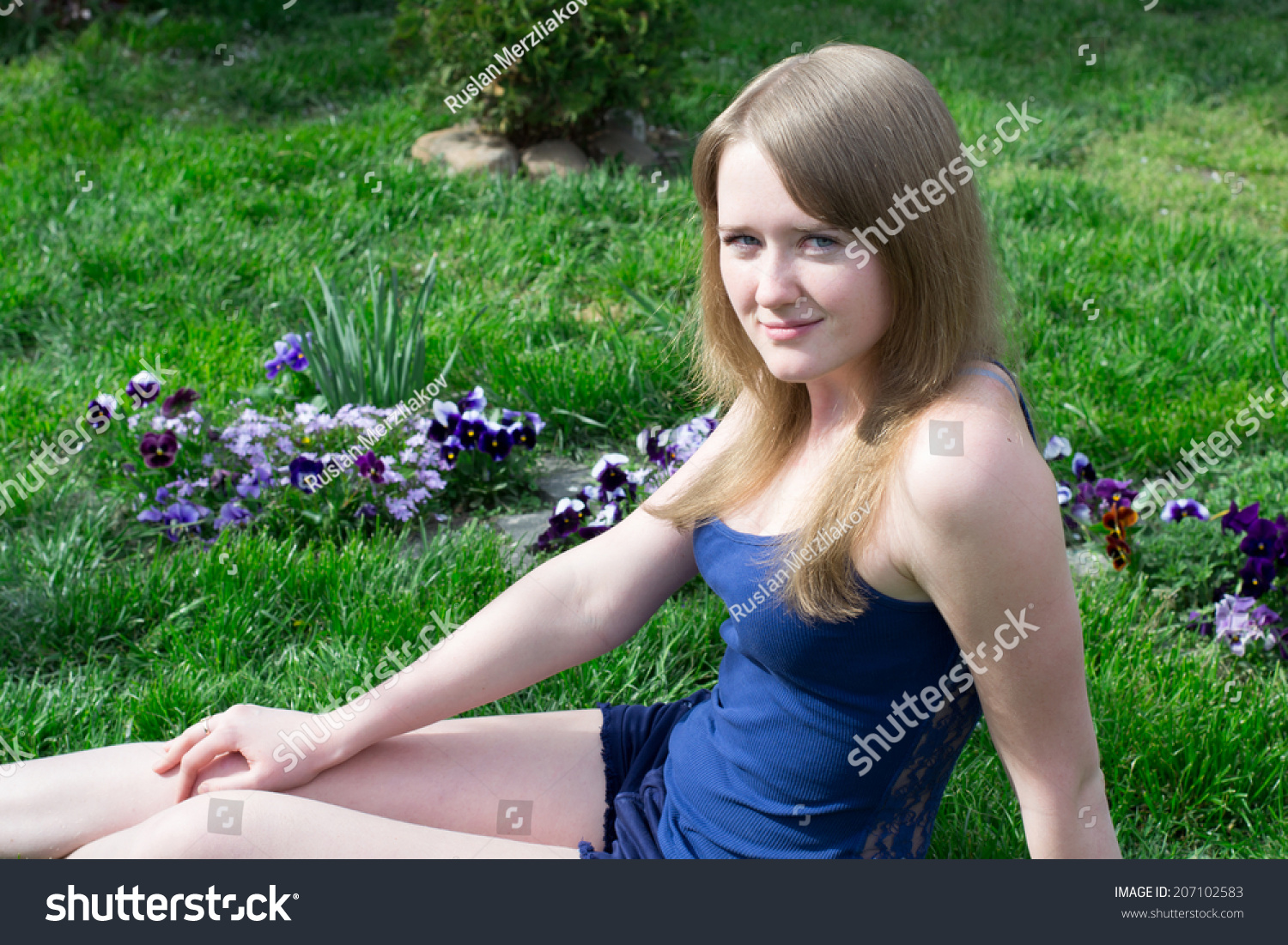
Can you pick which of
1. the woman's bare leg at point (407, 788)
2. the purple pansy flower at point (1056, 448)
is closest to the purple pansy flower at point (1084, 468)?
the purple pansy flower at point (1056, 448)

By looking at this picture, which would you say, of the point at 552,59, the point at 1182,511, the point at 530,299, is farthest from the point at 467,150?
the point at 1182,511

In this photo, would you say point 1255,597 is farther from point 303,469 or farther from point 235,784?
point 303,469

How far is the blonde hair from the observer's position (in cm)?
136

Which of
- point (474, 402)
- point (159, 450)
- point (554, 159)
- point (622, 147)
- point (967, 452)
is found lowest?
point (967, 452)

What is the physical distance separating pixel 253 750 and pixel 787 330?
1015mm

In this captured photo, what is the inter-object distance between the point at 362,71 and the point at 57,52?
178 centimetres

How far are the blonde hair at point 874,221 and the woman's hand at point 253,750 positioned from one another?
801 mm

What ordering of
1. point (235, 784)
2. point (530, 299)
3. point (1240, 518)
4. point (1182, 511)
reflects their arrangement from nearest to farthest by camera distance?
point (235, 784) < point (1240, 518) < point (1182, 511) < point (530, 299)

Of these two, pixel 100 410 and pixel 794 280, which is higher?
pixel 100 410

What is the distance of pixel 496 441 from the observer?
10.1 ft

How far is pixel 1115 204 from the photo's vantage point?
4.83m

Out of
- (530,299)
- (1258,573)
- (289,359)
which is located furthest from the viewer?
(530,299)

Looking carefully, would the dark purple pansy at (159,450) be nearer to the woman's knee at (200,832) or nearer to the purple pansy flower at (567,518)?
the purple pansy flower at (567,518)
